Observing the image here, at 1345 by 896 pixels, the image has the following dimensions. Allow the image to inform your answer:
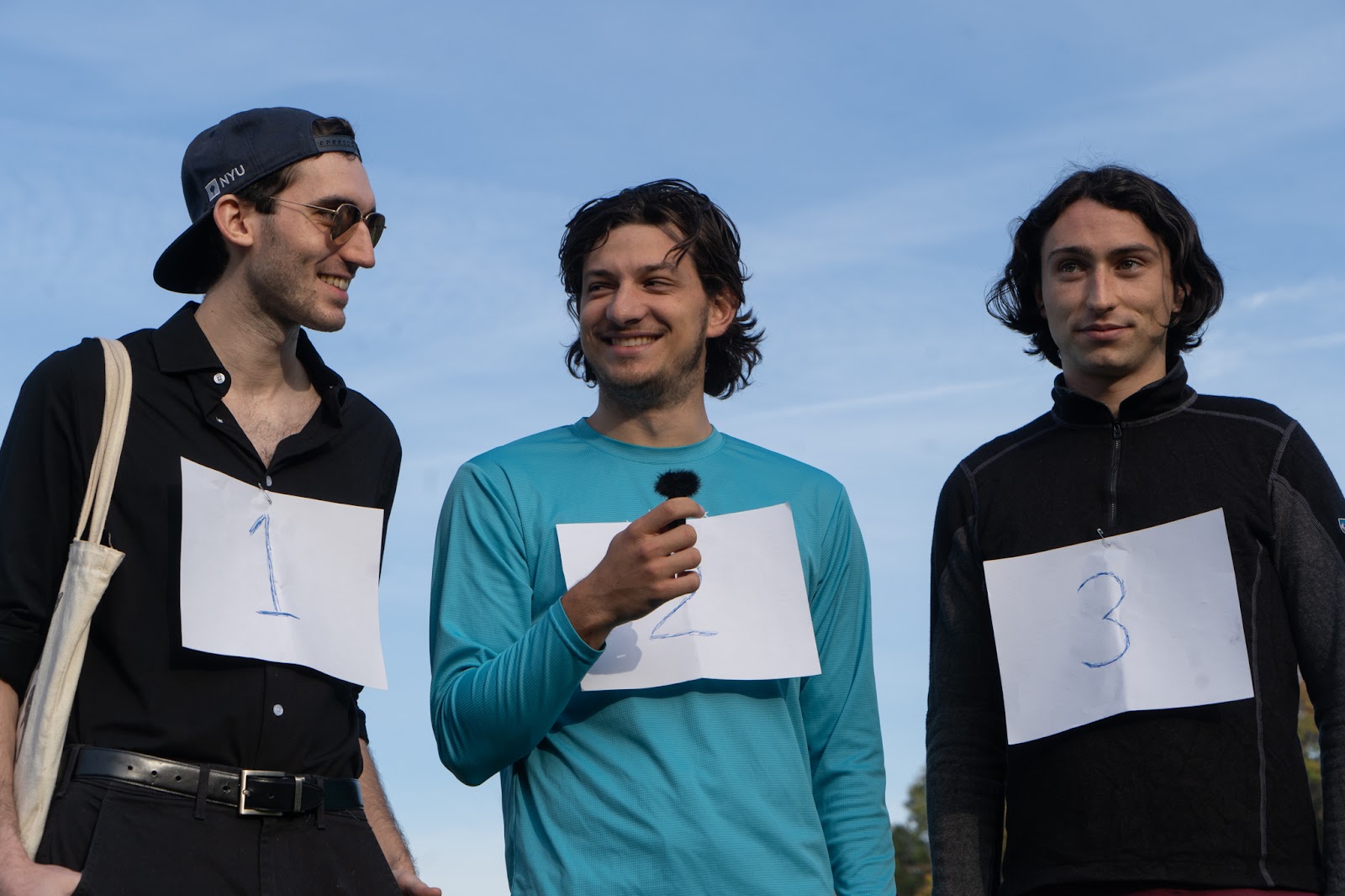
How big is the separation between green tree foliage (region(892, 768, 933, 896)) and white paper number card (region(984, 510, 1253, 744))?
38255mm

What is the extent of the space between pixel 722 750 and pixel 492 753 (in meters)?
0.59

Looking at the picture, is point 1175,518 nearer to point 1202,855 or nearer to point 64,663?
point 1202,855

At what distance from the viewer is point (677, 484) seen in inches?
182

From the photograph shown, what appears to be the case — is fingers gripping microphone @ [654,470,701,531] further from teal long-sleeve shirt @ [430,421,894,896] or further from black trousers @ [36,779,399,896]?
black trousers @ [36,779,399,896]

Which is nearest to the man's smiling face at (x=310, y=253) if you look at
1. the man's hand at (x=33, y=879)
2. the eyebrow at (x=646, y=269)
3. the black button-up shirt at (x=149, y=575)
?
the black button-up shirt at (x=149, y=575)

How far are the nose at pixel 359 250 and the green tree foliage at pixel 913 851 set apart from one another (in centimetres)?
3875

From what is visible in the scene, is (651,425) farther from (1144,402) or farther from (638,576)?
(1144,402)

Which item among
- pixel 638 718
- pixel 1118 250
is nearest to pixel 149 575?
pixel 638 718

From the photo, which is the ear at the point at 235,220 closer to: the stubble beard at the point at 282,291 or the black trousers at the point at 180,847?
the stubble beard at the point at 282,291

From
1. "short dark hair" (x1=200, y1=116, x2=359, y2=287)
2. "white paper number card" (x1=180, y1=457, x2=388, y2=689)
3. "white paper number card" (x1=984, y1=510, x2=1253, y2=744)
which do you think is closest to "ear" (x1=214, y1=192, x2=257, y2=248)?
"short dark hair" (x1=200, y1=116, x2=359, y2=287)

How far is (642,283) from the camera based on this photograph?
4.88m

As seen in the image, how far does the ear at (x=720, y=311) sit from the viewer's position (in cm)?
520

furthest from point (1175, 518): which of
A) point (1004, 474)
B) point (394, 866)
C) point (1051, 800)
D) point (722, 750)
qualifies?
point (394, 866)

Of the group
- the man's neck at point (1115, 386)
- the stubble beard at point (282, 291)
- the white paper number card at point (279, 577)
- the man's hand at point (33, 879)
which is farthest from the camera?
the man's neck at point (1115, 386)
